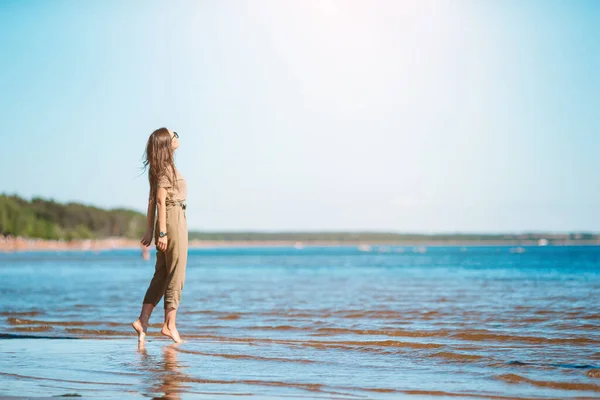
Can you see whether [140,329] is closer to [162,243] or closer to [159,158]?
[162,243]

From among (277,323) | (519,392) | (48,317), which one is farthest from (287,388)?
(48,317)

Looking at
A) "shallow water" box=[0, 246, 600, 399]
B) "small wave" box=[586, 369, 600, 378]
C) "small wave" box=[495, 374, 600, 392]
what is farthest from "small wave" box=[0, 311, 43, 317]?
"small wave" box=[586, 369, 600, 378]

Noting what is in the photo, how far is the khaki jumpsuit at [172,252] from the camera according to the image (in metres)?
8.51

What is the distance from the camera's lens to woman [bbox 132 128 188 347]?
845 cm

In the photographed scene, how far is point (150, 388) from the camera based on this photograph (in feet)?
20.3

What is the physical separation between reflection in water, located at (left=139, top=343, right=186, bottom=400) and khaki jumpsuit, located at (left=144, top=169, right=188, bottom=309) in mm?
616

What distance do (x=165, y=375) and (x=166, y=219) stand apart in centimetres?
216

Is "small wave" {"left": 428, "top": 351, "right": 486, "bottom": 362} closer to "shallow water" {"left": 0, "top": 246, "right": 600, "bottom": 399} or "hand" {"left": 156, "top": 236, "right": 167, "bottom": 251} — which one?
"shallow water" {"left": 0, "top": 246, "right": 600, "bottom": 399}

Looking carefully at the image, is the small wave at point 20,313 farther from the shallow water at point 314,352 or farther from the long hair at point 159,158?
the long hair at point 159,158

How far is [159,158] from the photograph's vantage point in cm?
849

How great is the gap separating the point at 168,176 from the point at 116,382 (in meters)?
2.66

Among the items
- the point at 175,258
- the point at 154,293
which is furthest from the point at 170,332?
the point at 175,258

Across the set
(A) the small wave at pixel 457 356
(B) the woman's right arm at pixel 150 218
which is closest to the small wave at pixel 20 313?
(B) the woman's right arm at pixel 150 218

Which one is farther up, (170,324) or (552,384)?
(170,324)
